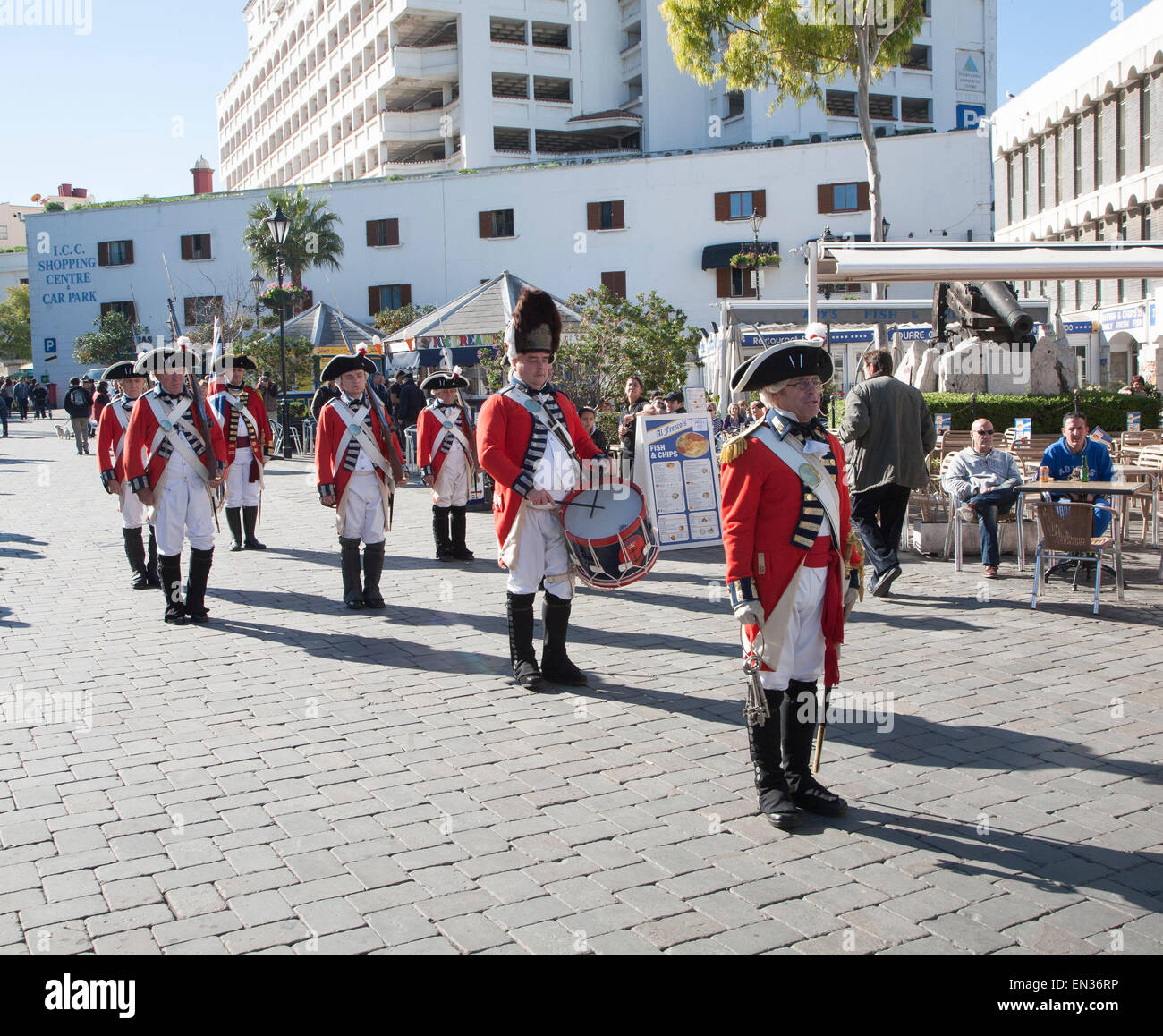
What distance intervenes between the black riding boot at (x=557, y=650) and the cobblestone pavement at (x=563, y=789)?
162mm

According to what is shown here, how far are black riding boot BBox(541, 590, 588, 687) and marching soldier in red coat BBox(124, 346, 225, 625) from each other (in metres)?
3.24

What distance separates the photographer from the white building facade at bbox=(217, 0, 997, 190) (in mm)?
55906

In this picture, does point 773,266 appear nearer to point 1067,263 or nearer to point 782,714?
point 1067,263

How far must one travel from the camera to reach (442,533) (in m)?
11.6

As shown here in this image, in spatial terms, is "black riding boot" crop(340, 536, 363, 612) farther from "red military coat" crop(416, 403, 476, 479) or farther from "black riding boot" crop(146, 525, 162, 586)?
"red military coat" crop(416, 403, 476, 479)

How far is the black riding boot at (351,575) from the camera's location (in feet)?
29.8

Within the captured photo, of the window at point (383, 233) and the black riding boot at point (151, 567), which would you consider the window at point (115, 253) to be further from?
the black riding boot at point (151, 567)

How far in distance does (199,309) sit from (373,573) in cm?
4601

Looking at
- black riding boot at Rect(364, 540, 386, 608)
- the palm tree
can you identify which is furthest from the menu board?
the palm tree

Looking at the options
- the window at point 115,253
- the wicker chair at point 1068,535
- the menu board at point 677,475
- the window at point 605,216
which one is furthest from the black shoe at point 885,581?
the window at point 115,253

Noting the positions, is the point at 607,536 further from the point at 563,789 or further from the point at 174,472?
the point at 174,472

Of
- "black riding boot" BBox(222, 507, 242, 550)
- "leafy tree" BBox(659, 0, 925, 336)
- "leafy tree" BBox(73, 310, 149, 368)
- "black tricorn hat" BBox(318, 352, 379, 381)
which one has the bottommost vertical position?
"black riding boot" BBox(222, 507, 242, 550)

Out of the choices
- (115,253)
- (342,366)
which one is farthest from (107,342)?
(342,366)

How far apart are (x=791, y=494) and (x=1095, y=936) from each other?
6.24ft
